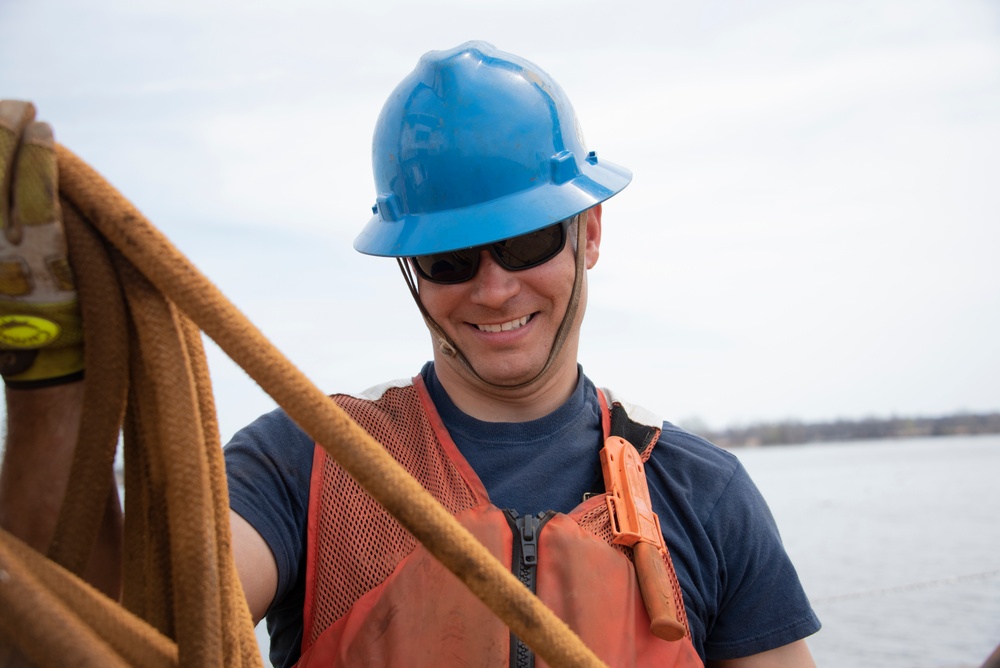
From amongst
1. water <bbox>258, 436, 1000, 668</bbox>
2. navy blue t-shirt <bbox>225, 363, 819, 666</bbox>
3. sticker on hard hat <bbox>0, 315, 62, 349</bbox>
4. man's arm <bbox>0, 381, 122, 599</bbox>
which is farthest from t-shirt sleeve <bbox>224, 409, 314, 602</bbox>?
water <bbox>258, 436, 1000, 668</bbox>

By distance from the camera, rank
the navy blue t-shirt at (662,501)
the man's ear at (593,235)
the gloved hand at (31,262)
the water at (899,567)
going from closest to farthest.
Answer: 1. the gloved hand at (31,262)
2. the navy blue t-shirt at (662,501)
3. the man's ear at (593,235)
4. the water at (899,567)

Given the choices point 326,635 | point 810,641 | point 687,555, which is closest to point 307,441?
point 326,635

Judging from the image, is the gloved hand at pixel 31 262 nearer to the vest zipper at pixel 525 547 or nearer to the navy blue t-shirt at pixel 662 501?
the navy blue t-shirt at pixel 662 501

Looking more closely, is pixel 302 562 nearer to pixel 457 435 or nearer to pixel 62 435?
pixel 457 435

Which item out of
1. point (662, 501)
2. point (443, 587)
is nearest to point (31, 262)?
point (443, 587)

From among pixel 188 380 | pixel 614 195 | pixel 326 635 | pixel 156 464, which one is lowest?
pixel 326 635

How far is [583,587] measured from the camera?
1.96 m

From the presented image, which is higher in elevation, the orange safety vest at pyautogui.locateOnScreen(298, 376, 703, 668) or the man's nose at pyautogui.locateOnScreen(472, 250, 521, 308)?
the man's nose at pyautogui.locateOnScreen(472, 250, 521, 308)

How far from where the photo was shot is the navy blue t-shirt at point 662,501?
2.07 m

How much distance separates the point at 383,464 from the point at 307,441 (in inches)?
40.4

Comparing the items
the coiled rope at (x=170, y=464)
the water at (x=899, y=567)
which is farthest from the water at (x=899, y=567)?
the coiled rope at (x=170, y=464)

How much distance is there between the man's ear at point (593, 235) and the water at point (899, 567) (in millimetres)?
3950

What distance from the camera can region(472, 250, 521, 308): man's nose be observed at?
7.11 ft

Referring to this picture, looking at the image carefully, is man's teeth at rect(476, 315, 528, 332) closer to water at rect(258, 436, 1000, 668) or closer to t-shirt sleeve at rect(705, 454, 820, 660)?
t-shirt sleeve at rect(705, 454, 820, 660)
